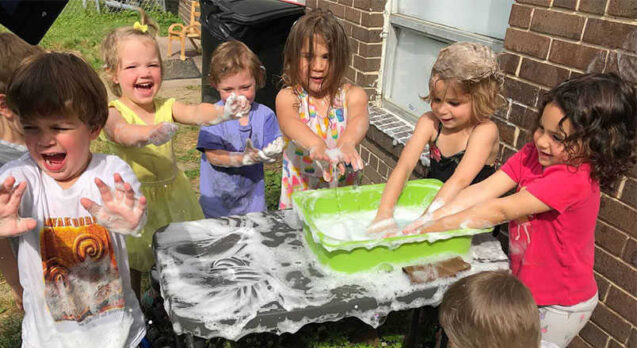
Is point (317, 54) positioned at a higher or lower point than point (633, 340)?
higher

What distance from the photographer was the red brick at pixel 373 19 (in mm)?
3883

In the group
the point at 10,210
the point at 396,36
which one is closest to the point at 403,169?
the point at 10,210

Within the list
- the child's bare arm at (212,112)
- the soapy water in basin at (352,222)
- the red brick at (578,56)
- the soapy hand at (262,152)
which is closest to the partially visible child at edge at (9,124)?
the child's bare arm at (212,112)

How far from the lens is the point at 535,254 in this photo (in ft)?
6.49

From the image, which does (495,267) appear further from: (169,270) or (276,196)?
(276,196)

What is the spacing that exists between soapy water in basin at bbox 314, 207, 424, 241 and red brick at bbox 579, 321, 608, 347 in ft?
3.45

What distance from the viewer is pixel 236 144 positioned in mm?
2701

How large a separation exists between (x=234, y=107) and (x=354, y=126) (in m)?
0.66

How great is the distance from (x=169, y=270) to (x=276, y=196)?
2468 mm

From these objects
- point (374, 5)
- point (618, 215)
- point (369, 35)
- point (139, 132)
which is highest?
point (374, 5)

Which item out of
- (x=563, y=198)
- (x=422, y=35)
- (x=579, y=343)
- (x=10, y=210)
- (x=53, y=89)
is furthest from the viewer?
(x=422, y=35)

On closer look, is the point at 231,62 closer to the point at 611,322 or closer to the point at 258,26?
the point at 611,322

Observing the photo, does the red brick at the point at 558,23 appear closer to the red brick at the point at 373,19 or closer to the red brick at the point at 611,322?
the red brick at the point at 611,322

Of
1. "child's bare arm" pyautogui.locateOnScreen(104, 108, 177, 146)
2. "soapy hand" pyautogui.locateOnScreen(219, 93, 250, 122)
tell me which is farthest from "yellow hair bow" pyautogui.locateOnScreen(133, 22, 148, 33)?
"soapy hand" pyautogui.locateOnScreen(219, 93, 250, 122)
